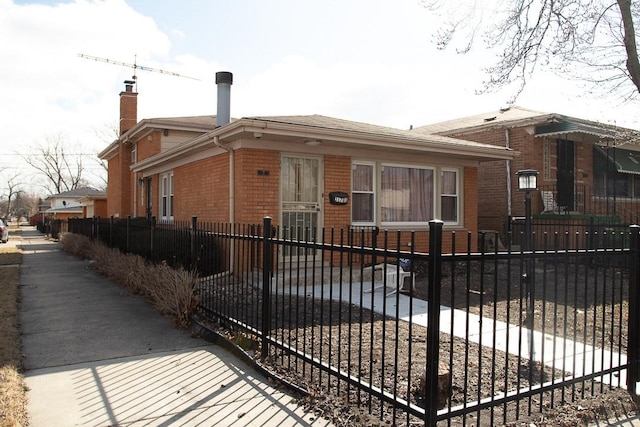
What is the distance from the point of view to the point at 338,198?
1034 centimetres

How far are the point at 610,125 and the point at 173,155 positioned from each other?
12443 millimetres

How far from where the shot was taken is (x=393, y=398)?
3.18 m

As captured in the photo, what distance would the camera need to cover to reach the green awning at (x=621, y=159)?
15.9m

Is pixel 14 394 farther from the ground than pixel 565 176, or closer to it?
closer to it

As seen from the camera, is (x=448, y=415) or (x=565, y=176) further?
(x=565, y=176)

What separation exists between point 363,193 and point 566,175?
320 inches

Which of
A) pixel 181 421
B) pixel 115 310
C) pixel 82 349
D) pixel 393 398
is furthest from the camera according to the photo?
pixel 115 310

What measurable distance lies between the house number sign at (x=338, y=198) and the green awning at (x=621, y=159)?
10.7 m

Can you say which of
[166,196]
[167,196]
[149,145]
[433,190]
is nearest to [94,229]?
[166,196]

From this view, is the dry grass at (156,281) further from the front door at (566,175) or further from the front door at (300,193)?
the front door at (566,175)

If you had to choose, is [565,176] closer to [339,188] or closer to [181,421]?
[339,188]

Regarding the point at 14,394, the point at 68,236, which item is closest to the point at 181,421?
the point at 14,394

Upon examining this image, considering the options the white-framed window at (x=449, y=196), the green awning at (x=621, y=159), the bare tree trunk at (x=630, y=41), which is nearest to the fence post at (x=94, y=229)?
the white-framed window at (x=449, y=196)

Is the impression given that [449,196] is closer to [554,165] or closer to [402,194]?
[402,194]
